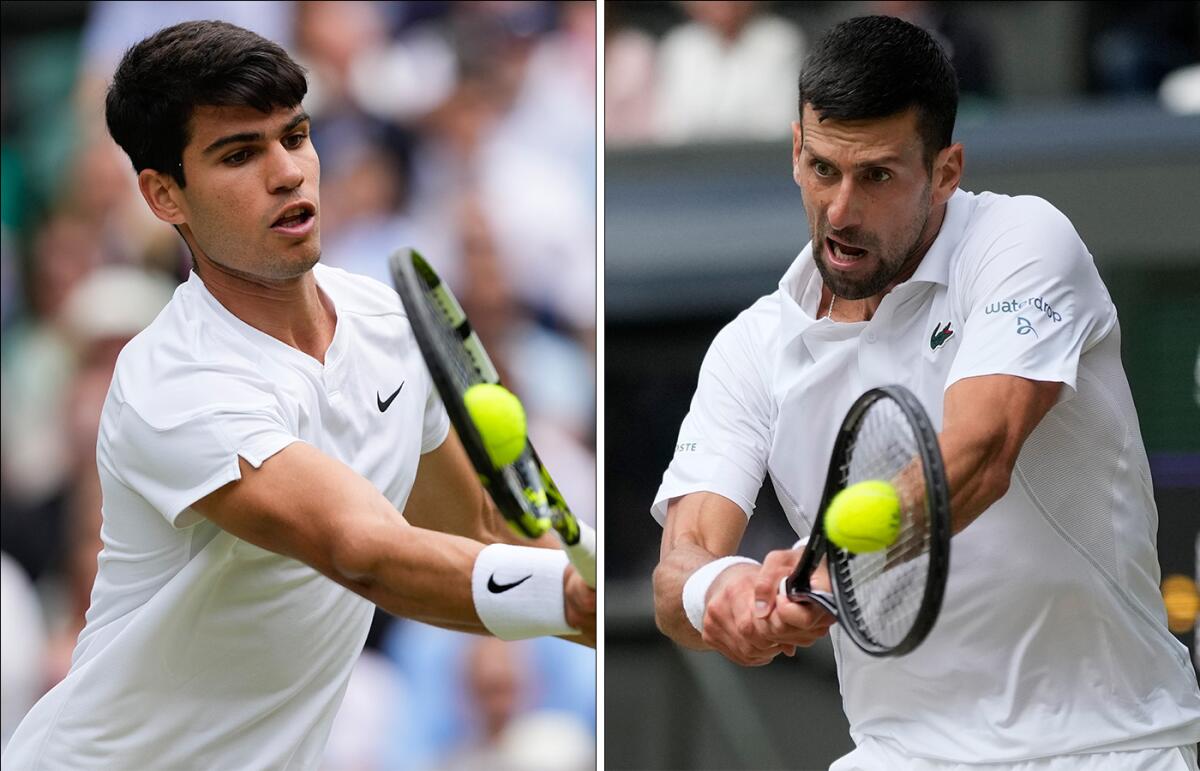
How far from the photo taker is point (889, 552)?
2020 mm

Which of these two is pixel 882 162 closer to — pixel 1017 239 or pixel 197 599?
pixel 1017 239

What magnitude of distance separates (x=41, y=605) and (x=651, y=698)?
1.33 metres

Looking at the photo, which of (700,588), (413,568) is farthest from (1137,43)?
(413,568)

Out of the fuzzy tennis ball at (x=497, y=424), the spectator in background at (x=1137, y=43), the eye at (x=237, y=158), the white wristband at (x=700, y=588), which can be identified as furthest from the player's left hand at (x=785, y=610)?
the spectator in background at (x=1137, y=43)

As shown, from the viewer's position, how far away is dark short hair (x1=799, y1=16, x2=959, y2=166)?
2.31 meters

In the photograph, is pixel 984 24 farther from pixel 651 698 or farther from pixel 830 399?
pixel 651 698

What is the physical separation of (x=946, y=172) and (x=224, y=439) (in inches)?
44.9

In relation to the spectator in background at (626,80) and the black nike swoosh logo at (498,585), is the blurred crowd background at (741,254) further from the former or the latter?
the black nike swoosh logo at (498,585)

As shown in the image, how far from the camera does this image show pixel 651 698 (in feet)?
10.3

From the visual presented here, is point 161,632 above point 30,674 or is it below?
above

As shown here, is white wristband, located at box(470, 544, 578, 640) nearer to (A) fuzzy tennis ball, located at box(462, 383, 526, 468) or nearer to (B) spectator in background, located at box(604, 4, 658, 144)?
(A) fuzzy tennis ball, located at box(462, 383, 526, 468)

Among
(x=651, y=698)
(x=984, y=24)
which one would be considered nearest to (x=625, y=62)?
(x=984, y=24)

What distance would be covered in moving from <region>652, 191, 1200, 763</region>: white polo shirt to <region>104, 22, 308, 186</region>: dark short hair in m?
0.98

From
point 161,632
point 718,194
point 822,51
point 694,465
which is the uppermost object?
point 822,51
